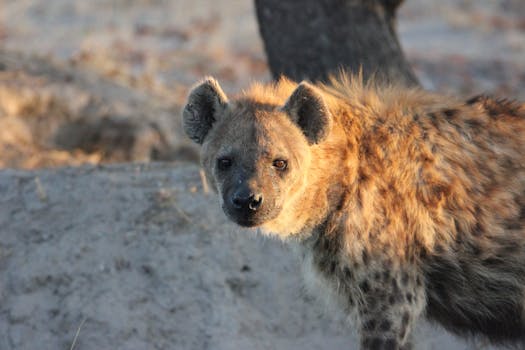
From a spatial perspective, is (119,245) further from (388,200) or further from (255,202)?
(388,200)

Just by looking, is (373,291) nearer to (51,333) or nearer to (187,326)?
(187,326)

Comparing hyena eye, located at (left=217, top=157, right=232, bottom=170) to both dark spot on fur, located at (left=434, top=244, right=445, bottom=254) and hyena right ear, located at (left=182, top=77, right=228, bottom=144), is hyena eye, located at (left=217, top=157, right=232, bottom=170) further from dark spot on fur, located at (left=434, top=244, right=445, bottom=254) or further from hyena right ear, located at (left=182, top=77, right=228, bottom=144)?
dark spot on fur, located at (left=434, top=244, right=445, bottom=254)

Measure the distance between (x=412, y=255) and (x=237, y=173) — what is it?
0.82 m

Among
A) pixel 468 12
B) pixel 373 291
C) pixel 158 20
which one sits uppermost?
pixel 373 291

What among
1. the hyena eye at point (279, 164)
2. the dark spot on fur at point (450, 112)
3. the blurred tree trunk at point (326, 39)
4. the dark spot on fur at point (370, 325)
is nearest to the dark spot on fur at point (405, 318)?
the dark spot on fur at point (370, 325)

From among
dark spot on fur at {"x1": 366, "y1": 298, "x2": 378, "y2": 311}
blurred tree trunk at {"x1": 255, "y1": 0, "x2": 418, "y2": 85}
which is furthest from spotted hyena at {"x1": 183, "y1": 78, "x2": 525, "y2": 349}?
blurred tree trunk at {"x1": 255, "y1": 0, "x2": 418, "y2": 85}

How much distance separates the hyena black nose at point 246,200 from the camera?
2.90 m

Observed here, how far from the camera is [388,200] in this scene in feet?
9.87

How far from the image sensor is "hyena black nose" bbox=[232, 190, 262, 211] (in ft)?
9.50

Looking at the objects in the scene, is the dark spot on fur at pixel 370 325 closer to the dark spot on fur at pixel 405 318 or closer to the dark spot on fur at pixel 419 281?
the dark spot on fur at pixel 405 318

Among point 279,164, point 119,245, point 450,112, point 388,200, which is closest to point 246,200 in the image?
point 279,164

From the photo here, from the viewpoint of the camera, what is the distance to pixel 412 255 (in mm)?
3004

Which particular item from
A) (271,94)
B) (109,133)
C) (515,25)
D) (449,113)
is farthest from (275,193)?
(515,25)

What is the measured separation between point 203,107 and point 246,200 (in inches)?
23.3
